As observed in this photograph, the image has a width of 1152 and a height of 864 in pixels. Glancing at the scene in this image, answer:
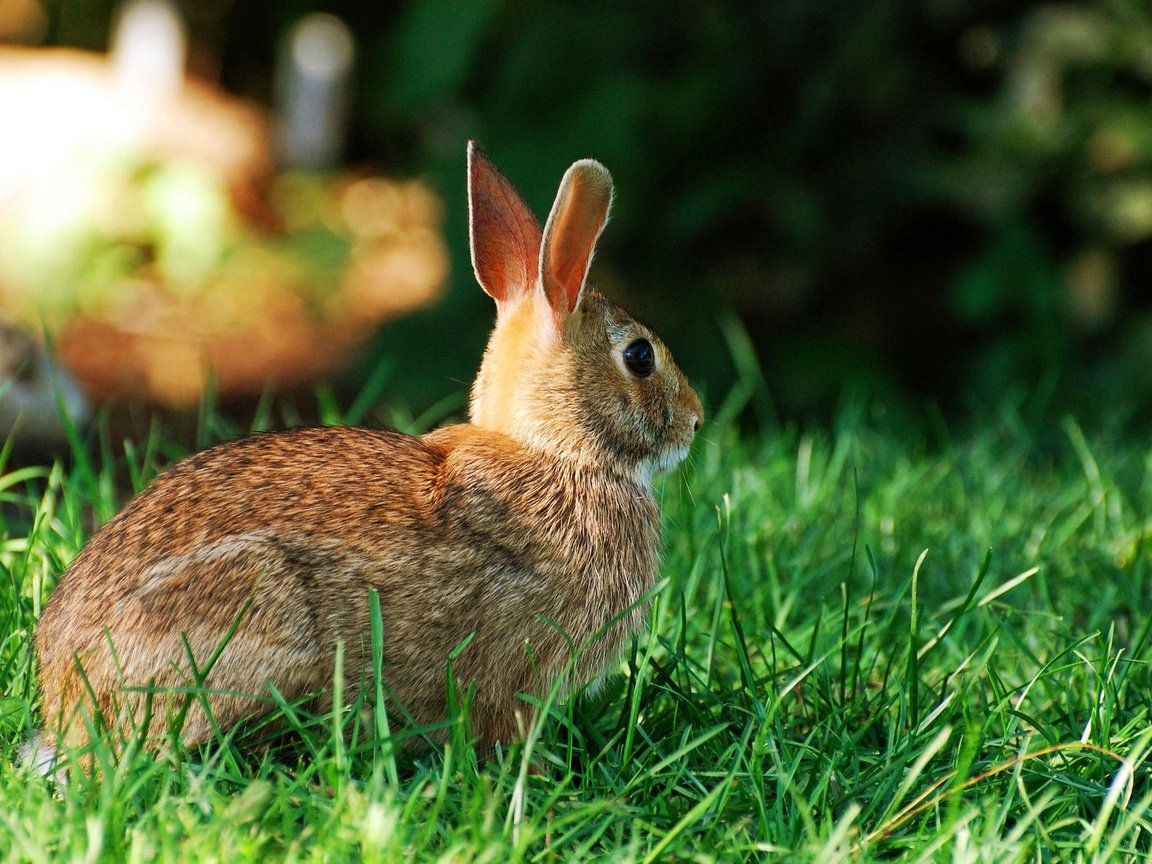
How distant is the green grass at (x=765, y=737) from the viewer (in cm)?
225

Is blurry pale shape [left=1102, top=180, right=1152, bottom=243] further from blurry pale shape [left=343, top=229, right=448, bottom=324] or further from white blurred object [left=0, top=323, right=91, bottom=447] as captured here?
blurry pale shape [left=343, top=229, right=448, bottom=324]

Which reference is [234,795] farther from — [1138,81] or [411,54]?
[1138,81]

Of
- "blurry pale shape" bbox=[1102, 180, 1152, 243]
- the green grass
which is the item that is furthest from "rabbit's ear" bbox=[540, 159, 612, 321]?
"blurry pale shape" bbox=[1102, 180, 1152, 243]

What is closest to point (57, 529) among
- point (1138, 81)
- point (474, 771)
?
point (474, 771)

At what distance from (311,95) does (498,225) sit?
903 centimetres

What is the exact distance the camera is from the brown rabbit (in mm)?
2547

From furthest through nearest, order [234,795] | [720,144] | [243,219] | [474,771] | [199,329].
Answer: [243,219] → [199,329] → [720,144] → [474,771] → [234,795]

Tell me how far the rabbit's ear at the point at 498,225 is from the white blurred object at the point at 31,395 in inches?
97.6

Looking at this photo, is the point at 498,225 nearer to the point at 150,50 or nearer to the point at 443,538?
the point at 443,538

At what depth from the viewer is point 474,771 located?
2512mm

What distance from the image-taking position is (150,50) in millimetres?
10820

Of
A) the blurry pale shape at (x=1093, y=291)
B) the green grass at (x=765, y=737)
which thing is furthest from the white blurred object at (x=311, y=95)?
the green grass at (x=765, y=737)

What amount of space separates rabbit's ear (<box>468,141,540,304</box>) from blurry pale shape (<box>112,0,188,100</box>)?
8190mm

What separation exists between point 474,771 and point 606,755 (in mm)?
364
